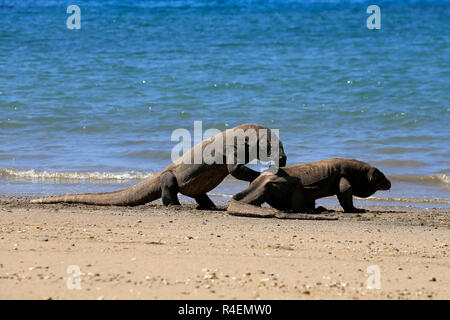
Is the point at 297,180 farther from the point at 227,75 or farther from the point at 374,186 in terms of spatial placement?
the point at 227,75

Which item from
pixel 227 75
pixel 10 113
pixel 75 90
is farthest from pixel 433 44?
pixel 10 113

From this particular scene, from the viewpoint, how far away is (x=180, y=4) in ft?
152

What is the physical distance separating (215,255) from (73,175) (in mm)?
6247

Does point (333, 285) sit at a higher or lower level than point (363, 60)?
lower

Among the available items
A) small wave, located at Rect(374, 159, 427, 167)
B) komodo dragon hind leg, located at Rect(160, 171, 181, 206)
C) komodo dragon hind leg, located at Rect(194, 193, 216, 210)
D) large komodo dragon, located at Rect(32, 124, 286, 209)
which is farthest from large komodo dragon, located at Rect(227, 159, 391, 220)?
small wave, located at Rect(374, 159, 427, 167)

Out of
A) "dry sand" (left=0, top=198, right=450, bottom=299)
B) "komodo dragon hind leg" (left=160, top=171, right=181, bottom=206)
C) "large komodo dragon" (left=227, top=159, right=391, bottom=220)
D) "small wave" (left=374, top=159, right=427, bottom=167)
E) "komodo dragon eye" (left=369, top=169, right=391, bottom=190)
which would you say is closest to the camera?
"dry sand" (left=0, top=198, right=450, bottom=299)

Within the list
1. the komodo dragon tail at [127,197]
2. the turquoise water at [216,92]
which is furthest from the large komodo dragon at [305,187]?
the turquoise water at [216,92]

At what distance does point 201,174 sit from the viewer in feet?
29.9

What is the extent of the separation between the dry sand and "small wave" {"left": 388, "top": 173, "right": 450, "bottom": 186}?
266 cm

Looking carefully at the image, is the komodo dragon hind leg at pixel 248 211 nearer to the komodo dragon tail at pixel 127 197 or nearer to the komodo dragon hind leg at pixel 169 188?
the komodo dragon hind leg at pixel 169 188

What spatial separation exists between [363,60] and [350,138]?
10513mm

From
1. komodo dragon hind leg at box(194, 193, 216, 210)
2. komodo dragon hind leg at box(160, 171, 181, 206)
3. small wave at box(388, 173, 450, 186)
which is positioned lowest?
small wave at box(388, 173, 450, 186)

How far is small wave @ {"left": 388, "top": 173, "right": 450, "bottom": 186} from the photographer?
11.5 metres

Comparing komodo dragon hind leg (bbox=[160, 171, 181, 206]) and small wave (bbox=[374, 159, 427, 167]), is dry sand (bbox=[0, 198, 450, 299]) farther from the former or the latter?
small wave (bbox=[374, 159, 427, 167])
